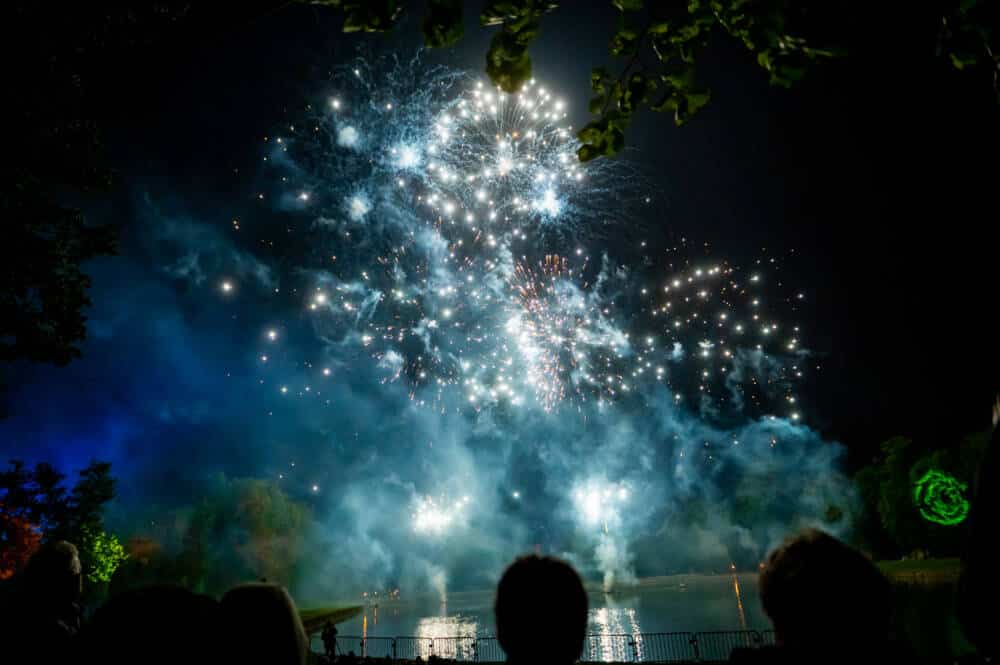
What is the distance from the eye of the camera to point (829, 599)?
2.27 meters

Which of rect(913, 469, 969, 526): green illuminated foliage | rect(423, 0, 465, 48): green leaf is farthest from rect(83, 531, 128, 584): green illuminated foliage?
rect(913, 469, 969, 526): green illuminated foliage

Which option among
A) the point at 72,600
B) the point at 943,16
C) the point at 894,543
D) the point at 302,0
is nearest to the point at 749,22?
the point at 943,16

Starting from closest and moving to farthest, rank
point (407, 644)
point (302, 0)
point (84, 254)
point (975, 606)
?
point (975, 606) → point (302, 0) → point (84, 254) → point (407, 644)

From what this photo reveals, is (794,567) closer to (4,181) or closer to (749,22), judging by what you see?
(749,22)

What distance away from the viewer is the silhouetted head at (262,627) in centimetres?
246

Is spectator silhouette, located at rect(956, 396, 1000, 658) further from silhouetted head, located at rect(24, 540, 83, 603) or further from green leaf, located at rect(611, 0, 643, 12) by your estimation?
silhouetted head, located at rect(24, 540, 83, 603)

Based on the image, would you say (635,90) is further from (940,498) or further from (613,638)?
(940,498)

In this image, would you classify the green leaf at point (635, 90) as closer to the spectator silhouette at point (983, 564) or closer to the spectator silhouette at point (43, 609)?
the spectator silhouette at point (983, 564)

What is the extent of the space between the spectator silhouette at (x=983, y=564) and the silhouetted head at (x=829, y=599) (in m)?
0.27

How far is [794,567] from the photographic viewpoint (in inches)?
93.5

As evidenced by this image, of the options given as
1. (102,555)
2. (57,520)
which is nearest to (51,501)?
(57,520)

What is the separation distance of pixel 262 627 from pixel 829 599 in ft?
8.86

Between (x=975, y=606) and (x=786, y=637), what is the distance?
0.74 metres

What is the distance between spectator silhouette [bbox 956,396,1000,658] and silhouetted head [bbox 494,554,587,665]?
5.04 feet
